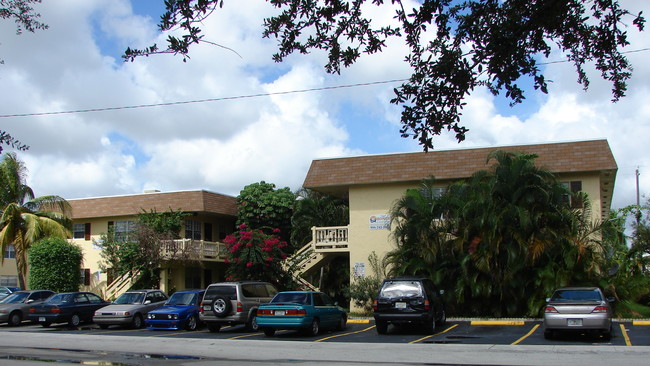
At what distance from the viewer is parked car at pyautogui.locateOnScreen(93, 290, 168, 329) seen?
23.0m

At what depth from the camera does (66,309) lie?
24219mm

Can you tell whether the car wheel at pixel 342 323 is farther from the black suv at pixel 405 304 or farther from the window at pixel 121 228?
the window at pixel 121 228

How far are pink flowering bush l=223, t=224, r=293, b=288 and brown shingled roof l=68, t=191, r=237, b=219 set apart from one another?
665cm

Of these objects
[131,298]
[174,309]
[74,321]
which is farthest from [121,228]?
[174,309]

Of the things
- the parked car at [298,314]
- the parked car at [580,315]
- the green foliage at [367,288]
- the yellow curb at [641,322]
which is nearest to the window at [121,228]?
the green foliage at [367,288]

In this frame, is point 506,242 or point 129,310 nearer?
point 129,310

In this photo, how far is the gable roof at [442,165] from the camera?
996 inches

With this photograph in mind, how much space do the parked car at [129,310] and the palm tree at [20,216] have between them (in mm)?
12063

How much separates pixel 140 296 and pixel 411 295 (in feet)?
36.2

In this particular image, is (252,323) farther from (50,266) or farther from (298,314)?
(50,266)

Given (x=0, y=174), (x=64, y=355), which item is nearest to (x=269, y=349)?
(x=64, y=355)

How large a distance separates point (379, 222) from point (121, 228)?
1660cm

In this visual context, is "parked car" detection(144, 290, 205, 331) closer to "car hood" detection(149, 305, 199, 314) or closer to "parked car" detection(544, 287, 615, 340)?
"car hood" detection(149, 305, 199, 314)

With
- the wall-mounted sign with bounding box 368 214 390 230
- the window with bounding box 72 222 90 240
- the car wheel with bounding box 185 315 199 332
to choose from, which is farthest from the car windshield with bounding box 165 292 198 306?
the window with bounding box 72 222 90 240
